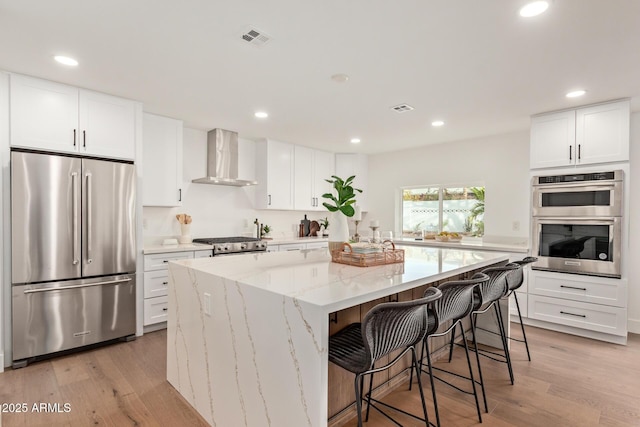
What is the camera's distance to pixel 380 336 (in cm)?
147

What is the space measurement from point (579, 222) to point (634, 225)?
813 millimetres

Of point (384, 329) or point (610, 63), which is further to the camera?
point (610, 63)

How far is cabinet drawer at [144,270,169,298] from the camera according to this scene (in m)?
3.59

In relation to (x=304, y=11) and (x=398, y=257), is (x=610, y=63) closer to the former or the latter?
(x=398, y=257)

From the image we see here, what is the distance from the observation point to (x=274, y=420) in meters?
1.55

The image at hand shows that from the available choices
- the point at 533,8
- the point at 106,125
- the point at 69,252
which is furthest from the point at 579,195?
the point at 69,252

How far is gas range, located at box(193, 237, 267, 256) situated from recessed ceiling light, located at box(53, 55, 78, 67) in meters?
2.25

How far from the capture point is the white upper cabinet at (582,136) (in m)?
3.41

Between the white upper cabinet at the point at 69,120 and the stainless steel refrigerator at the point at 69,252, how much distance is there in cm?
13

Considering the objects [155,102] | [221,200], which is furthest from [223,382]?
[221,200]

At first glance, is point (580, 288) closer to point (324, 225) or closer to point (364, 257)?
point (364, 257)

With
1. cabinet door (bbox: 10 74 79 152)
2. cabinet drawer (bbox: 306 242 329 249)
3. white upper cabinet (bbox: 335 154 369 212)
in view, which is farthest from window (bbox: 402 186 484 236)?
cabinet door (bbox: 10 74 79 152)

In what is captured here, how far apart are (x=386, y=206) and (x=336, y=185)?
13.2 ft

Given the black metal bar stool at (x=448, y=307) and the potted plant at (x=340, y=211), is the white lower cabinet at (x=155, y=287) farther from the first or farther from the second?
the black metal bar stool at (x=448, y=307)
